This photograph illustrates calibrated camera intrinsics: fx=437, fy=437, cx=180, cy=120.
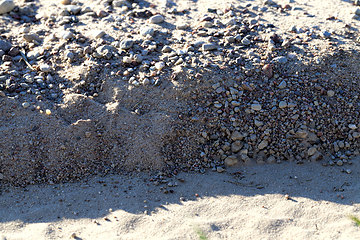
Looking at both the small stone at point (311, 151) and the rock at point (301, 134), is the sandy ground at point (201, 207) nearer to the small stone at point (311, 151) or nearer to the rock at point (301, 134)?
the small stone at point (311, 151)

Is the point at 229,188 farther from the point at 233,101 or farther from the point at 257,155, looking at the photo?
the point at 233,101

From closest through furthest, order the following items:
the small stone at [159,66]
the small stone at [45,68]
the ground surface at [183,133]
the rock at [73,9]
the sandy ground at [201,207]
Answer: the sandy ground at [201,207], the ground surface at [183,133], the small stone at [159,66], the small stone at [45,68], the rock at [73,9]

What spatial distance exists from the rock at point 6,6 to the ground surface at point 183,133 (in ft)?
2.26

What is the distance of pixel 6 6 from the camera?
16.5 feet

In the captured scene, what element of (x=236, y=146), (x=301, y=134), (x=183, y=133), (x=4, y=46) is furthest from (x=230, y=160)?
(x=4, y=46)

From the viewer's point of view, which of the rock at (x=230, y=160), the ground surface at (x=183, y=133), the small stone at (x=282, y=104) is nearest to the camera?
the ground surface at (x=183, y=133)

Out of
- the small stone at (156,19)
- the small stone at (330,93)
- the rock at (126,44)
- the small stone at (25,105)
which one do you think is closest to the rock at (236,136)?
the small stone at (330,93)

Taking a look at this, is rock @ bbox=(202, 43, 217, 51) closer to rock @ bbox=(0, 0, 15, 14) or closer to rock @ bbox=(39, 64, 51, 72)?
rock @ bbox=(39, 64, 51, 72)

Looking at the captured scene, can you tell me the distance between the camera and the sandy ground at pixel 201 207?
10.7ft

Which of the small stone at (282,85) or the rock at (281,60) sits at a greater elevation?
the rock at (281,60)

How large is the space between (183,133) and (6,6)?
9.00 ft

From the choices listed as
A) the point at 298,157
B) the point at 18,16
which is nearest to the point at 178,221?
the point at 298,157

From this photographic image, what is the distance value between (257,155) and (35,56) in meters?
2.37

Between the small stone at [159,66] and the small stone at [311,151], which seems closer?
the small stone at [311,151]
